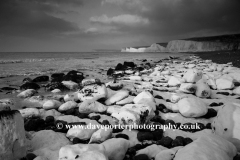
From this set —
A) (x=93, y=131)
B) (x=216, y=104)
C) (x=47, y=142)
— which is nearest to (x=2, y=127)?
(x=47, y=142)

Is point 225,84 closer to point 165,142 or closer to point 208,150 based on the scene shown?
point 165,142

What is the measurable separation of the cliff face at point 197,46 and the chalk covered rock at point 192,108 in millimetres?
78225

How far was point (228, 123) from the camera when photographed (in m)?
2.54

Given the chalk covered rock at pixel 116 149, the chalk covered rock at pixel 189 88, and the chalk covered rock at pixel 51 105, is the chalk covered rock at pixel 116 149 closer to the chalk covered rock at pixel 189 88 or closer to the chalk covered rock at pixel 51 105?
the chalk covered rock at pixel 51 105

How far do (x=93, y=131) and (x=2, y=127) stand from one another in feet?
4.70

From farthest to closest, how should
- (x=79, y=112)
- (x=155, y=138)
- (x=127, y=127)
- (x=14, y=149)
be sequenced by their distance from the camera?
(x=79, y=112)
(x=127, y=127)
(x=155, y=138)
(x=14, y=149)

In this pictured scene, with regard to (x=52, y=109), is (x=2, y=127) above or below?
above

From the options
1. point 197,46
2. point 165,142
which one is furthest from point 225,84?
point 197,46

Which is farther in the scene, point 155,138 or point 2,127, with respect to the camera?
point 155,138

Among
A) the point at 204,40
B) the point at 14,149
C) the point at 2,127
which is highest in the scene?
the point at 204,40

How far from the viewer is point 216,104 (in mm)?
4172

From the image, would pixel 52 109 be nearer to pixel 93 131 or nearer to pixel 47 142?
pixel 47 142

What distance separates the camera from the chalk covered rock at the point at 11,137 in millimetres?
1970

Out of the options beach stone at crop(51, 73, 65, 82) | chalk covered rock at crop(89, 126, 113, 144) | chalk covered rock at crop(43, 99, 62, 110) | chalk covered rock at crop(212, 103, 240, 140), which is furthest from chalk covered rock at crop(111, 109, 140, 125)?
beach stone at crop(51, 73, 65, 82)
